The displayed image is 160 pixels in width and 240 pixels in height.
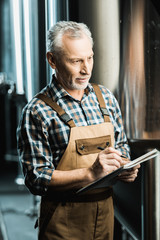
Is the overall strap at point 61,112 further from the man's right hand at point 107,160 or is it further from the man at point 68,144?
the man's right hand at point 107,160

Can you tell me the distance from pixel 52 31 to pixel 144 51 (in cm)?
44

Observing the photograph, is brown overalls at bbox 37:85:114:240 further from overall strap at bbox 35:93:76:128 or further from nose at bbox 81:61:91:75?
nose at bbox 81:61:91:75

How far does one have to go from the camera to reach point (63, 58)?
125 centimetres

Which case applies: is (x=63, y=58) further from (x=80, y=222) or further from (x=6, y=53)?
(x=6, y=53)

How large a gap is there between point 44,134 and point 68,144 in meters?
0.09

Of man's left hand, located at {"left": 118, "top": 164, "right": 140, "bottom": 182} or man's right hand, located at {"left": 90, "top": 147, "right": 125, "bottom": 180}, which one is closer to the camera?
man's right hand, located at {"left": 90, "top": 147, "right": 125, "bottom": 180}

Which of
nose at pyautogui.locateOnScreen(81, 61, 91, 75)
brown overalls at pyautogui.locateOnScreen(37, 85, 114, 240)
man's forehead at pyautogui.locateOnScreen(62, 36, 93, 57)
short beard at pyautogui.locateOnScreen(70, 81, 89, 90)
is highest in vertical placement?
man's forehead at pyautogui.locateOnScreen(62, 36, 93, 57)

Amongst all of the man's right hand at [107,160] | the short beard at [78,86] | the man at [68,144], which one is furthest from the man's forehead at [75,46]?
the man's right hand at [107,160]

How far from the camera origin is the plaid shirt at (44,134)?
3.97ft

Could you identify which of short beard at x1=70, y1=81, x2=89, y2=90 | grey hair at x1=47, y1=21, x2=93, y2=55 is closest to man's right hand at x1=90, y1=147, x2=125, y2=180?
short beard at x1=70, y1=81, x2=89, y2=90

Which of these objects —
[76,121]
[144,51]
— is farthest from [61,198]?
[144,51]

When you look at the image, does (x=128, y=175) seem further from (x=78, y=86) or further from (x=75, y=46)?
(x=75, y=46)

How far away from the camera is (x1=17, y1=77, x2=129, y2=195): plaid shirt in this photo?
121cm

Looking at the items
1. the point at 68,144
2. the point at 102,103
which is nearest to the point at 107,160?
the point at 68,144
